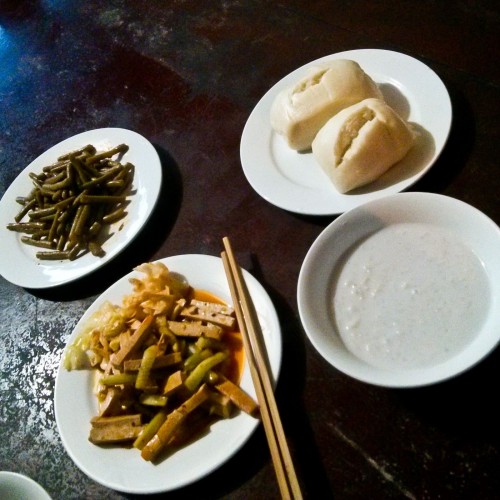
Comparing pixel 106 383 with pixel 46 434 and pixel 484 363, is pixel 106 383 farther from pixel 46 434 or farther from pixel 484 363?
pixel 484 363

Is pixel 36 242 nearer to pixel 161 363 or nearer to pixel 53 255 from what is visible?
pixel 53 255

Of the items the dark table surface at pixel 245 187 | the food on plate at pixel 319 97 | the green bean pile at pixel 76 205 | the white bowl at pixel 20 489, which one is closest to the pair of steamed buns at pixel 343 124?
the food on plate at pixel 319 97

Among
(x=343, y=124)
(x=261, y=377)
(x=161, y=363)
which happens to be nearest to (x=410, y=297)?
(x=261, y=377)

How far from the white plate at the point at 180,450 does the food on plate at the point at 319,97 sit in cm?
53

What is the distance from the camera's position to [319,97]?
170cm

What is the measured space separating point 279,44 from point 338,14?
11.5 inches

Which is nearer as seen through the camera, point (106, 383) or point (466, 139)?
point (106, 383)

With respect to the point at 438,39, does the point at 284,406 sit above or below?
below

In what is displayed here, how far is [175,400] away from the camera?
1.47 m

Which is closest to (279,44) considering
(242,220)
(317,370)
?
(242,220)

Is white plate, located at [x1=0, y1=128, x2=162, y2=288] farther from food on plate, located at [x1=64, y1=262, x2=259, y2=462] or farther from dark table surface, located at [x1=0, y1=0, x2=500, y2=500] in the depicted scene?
food on plate, located at [x1=64, y1=262, x2=259, y2=462]

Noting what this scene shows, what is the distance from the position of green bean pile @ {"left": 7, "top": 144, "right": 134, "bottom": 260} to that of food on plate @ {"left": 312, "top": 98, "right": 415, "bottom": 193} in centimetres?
93

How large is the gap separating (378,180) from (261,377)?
0.72m

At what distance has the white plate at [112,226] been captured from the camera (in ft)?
6.50
